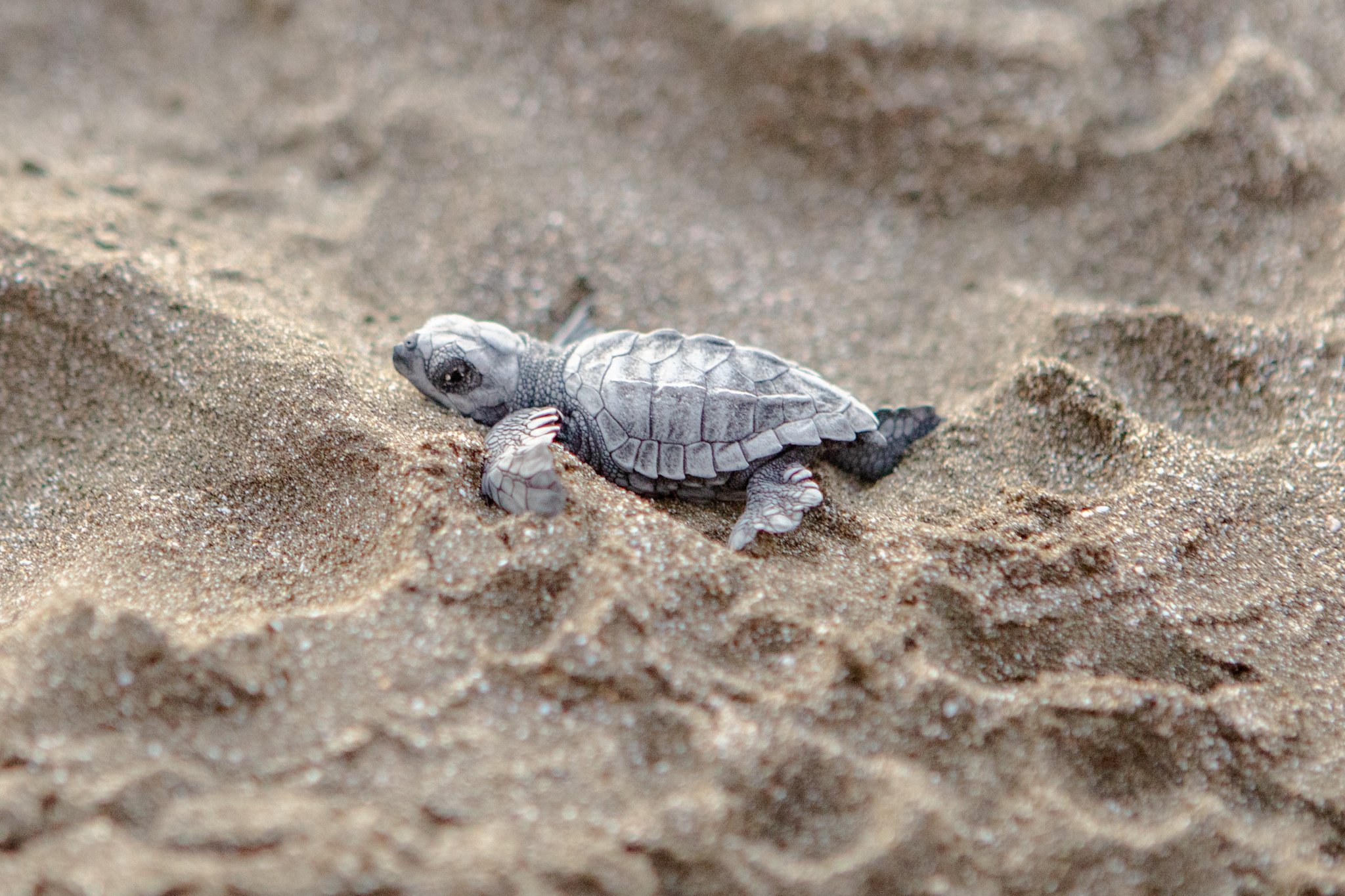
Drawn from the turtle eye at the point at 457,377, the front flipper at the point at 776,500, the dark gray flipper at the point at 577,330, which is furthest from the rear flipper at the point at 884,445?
the turtle eye at the point at 457,377

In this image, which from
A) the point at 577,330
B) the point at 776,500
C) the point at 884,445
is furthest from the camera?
the point at 577,330

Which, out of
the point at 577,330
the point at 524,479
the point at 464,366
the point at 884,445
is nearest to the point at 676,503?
the point at 524,479

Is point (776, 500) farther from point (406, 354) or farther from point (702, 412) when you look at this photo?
point (406, 354)

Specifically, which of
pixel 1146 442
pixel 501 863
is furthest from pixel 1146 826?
pixel 501 863

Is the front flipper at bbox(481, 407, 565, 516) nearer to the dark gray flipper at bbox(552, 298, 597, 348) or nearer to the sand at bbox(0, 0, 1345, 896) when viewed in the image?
the sand at bbox(0, 0, 1345, 896)

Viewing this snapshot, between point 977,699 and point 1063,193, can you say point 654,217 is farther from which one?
point 977,699

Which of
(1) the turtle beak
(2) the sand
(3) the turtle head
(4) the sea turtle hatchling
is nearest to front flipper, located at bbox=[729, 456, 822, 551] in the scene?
(4) the sea turtle hatchling
